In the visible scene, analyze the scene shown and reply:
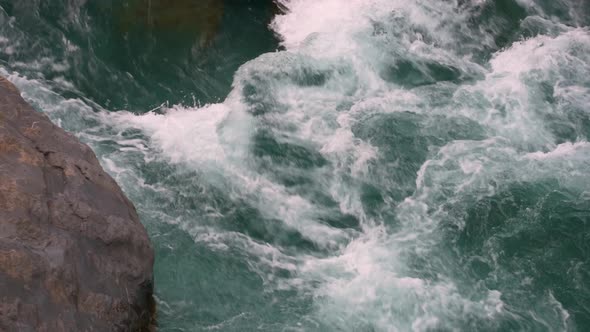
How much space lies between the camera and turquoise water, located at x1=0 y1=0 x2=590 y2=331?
28.9ft

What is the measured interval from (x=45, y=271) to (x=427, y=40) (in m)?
9.12

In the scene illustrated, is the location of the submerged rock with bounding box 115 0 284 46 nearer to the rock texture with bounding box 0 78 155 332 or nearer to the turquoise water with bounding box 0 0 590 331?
the turquoise water with bounding box 0 0 590 331

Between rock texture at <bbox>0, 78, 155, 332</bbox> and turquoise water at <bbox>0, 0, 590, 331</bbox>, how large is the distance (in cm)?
116

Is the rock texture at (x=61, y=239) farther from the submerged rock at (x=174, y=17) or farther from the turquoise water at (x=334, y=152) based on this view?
the submerged rock at (x=174, y=17)

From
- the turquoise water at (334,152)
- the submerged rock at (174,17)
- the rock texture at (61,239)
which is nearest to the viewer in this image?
the rock texture at (61,239)

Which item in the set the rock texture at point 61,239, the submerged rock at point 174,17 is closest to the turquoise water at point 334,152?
the submerged rock at point 174,17

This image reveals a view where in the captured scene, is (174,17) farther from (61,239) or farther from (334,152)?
(61,239)

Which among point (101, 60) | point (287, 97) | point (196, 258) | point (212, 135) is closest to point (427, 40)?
point (287, 97)

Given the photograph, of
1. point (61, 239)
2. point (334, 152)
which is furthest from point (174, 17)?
point (61, 239)

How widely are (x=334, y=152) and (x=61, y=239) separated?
4932 mm

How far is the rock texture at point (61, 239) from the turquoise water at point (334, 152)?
1.16 m

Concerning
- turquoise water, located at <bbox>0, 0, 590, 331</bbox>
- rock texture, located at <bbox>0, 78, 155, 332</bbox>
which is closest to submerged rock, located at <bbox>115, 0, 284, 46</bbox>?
turquoise water, located at <bbox>0, 0, 590, 331</bbox>

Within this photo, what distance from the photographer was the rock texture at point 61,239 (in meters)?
6.03

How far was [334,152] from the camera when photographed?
1059 centimetres
